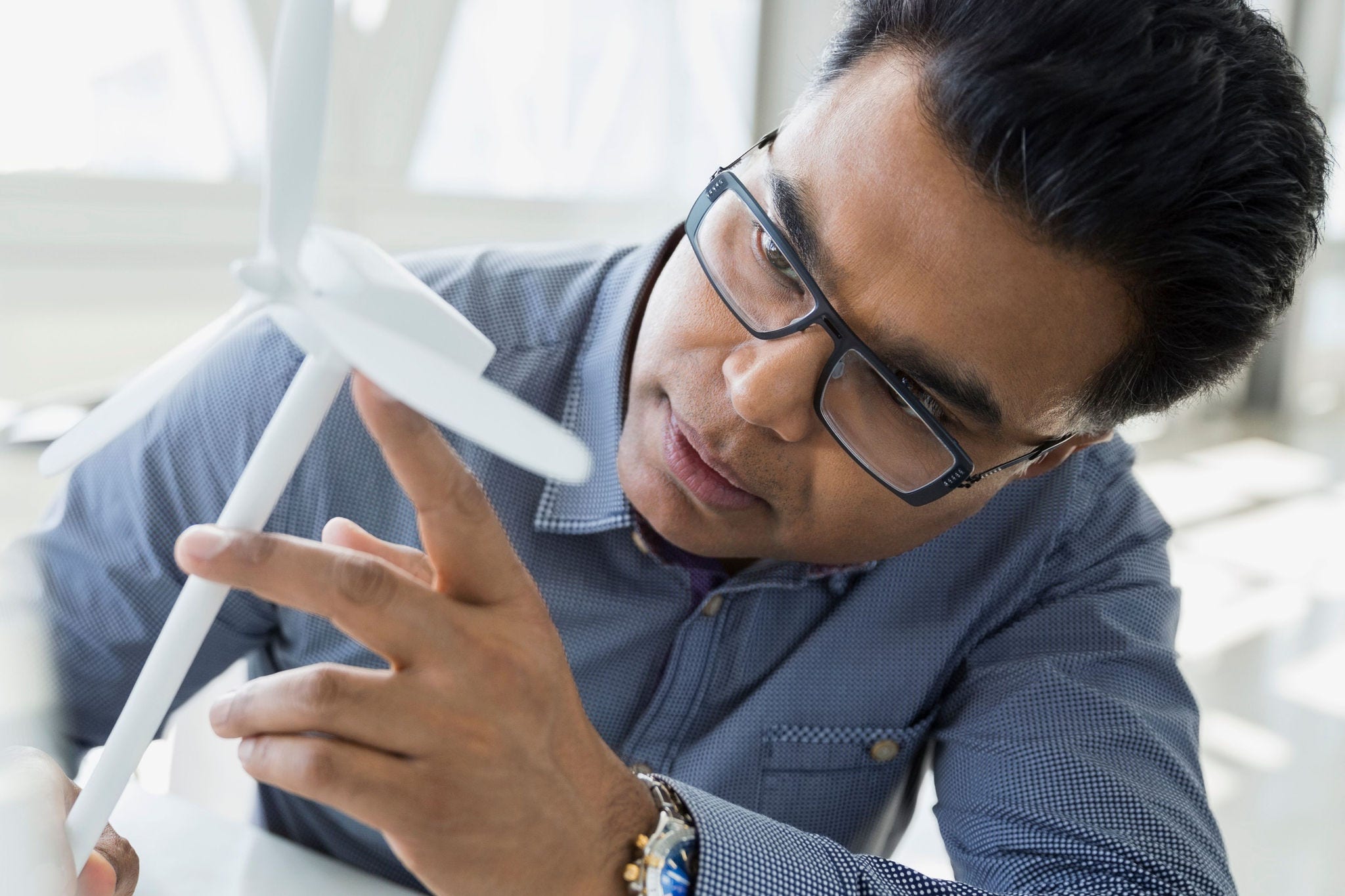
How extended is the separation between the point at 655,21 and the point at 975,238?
332cm

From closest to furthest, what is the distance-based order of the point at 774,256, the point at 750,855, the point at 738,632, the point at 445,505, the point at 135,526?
1. the point at 445,505
2. the point at 750,855
3. the point at 774,256
4. the point at 135,526
5. the point at 738,632

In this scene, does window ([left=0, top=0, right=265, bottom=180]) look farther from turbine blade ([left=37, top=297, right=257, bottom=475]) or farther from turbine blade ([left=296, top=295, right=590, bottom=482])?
turbine blade ([left=296, top=295, right=590, bottom=482])

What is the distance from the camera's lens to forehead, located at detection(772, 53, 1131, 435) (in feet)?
3.15

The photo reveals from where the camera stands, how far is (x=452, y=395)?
1.77 feet

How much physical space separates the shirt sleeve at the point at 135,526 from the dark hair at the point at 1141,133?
69 cm

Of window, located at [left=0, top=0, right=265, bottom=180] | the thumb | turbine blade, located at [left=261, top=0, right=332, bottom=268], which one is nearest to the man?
turbine blade, located at [left=261, top=0, right=332, bottom=268]

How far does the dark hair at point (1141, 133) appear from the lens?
95 centimetres

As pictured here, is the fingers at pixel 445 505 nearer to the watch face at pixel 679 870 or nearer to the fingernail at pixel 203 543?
the fingernail at pixel 203 543

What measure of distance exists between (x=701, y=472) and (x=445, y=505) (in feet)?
1.46

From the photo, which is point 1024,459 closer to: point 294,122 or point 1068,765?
point 1068,765

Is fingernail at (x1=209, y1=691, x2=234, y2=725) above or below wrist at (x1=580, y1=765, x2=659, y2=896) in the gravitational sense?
above

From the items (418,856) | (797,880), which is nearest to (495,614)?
(418,856)

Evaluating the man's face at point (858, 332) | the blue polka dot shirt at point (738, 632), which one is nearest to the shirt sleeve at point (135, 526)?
the blue polka dot shirt at point (738, 632)

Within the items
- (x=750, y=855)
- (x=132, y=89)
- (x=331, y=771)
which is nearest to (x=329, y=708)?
(x=331, y=771)
